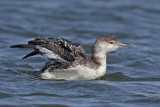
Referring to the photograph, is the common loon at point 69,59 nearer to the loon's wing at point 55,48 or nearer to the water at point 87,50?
the loon's wing at point 55,48

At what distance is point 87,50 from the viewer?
15711 mm

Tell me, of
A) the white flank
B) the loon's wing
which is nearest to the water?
the white flank

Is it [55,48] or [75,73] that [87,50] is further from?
[55,48]

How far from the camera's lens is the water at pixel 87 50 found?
10.3 metres

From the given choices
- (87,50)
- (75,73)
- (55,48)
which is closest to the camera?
(55,48)

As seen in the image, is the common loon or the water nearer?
the water

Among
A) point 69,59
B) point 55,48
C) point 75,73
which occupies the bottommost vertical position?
point 75,73

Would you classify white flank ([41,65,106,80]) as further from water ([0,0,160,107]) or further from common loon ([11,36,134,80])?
water ([0,0,160,107])

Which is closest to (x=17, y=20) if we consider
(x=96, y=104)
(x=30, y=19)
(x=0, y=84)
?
(x=30, y=19)

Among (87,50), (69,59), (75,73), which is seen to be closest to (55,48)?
(69,59)

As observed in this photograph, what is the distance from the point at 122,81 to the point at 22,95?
280 centimetres

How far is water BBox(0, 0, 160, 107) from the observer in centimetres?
1034

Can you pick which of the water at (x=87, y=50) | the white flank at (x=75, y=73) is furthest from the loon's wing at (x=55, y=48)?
the water at (x=87, y=50)

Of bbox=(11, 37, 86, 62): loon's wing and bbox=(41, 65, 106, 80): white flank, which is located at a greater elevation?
bbox=(11, 37, 86, 62): loon's wing
